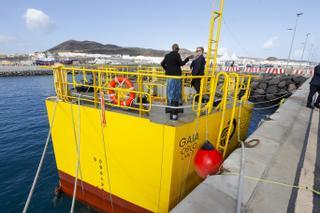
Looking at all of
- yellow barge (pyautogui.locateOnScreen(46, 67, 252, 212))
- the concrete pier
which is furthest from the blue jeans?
the concrete pier

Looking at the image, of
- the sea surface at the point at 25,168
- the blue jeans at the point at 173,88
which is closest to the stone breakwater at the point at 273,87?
the sea surface at the point at 25,168

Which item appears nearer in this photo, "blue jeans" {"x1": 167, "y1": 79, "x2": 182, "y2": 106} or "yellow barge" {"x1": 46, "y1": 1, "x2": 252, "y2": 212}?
"yellow barge" {"x1": 46, "y1": 1, "x2": 252, "y2": 212}

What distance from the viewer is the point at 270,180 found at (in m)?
4.00

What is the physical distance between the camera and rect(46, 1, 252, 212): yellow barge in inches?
162

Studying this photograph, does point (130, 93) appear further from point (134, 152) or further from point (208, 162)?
point (208, 162)

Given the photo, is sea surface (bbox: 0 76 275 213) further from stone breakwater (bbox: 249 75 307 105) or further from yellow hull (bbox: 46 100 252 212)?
stone breakwater (bbox: 249 75 307 105)

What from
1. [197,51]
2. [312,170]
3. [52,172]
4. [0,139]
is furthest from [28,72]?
[312,170]

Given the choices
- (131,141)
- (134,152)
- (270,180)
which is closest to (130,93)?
(131,141)

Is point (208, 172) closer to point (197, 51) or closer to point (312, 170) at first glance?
point (312, 170)

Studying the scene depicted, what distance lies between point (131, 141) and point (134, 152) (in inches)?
10.9

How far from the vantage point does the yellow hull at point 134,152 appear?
4.07 metres

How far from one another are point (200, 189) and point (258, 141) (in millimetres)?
3039

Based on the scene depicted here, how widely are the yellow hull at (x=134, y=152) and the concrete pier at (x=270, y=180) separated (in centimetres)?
82

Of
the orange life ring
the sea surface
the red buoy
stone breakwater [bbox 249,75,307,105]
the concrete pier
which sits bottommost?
the sea surface
